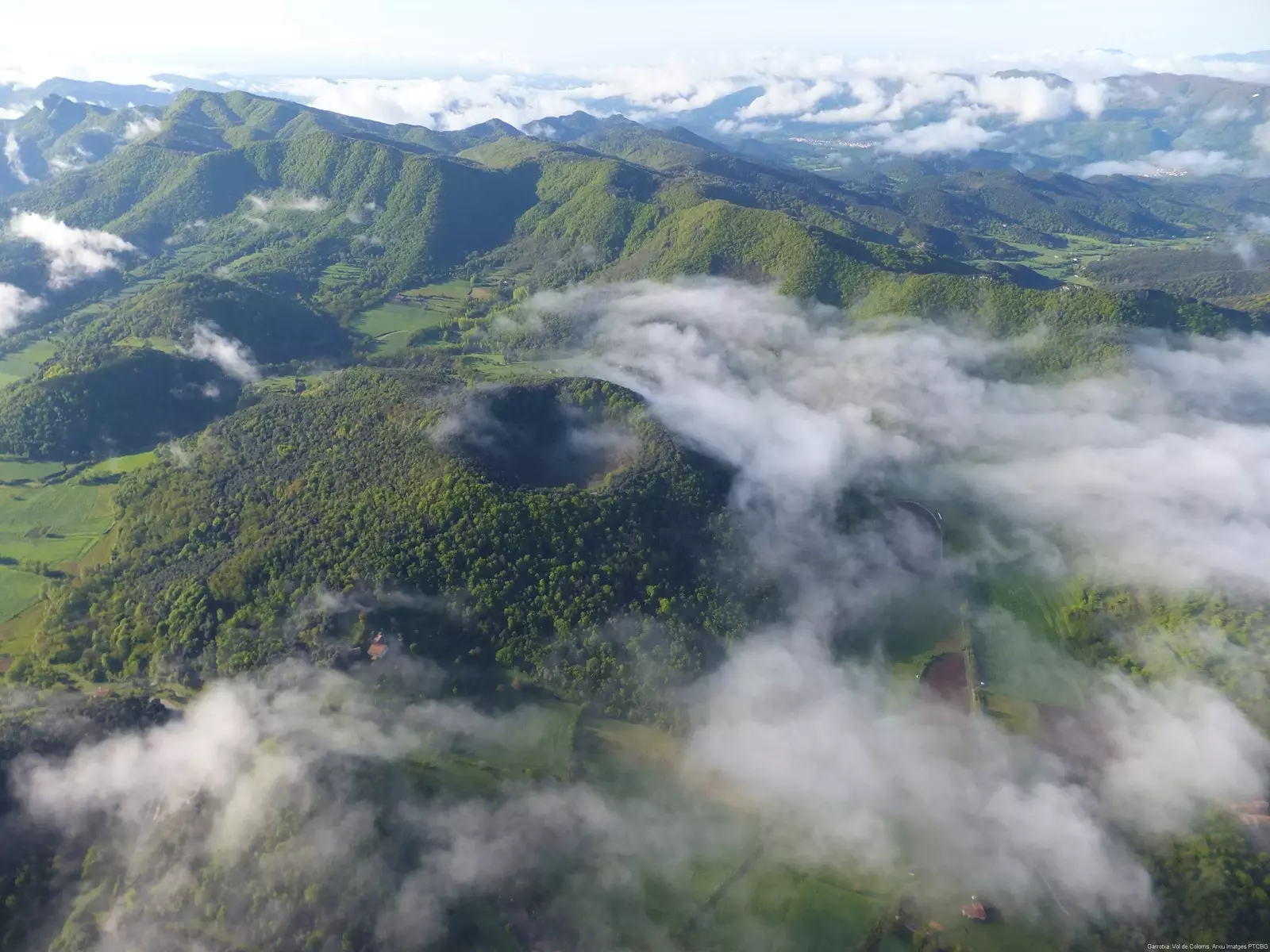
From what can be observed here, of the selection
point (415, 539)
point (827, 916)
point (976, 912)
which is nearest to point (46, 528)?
point (415, 539)

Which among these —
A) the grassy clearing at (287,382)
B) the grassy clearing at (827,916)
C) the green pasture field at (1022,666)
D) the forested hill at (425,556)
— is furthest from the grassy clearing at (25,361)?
the green pasture field at (1022,666)

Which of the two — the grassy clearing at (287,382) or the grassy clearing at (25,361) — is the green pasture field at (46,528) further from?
the grassy clearing at (25,361)

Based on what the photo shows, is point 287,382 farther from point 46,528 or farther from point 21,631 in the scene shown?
point 21,631

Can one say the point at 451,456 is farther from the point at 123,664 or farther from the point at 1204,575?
the point at 1204,575

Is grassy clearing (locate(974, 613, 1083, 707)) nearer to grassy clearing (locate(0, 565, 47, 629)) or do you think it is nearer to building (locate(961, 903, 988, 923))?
building (locate(961, 903, 988, 923))

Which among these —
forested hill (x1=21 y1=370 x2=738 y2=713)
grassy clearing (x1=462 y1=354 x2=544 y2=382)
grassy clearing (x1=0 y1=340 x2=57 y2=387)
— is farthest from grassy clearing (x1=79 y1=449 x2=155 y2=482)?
grassy clearing (x1=462 y1=354 x2=544 y2=382)

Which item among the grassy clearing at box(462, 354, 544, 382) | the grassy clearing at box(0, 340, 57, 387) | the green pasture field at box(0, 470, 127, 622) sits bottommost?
the green pasture field at box(0, 470, 127, 622)

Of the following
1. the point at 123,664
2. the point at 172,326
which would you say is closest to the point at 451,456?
the point at 123,664

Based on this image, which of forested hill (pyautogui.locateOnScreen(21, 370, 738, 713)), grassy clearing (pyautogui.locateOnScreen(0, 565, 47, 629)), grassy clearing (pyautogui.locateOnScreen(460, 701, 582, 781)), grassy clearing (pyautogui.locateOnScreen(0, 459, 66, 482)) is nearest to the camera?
grassy clearing (pyautogui.locateOnScreen(460, 701, 582, 781))

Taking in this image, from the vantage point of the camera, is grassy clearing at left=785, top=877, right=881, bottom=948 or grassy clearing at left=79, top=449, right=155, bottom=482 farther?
grassy clearing at left=79, top=449, right=155, bottom=482
